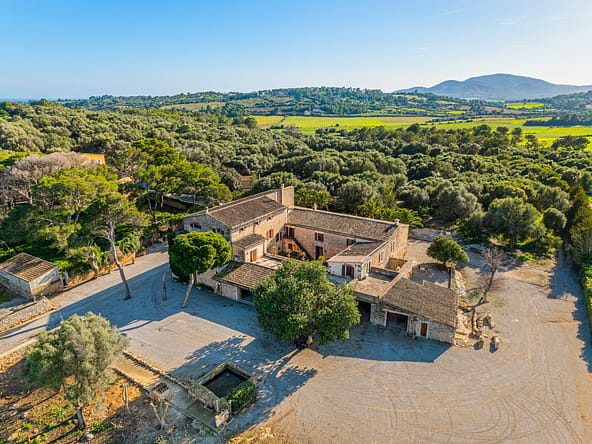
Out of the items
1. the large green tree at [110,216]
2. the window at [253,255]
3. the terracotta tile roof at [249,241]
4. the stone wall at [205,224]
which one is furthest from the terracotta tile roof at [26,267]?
the window at [253,255]

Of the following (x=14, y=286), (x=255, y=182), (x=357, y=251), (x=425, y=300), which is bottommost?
(x=14, y=286)

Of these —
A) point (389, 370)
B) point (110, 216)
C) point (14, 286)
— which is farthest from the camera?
point (14, 286)

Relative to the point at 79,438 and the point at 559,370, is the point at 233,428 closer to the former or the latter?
the point at 79,438

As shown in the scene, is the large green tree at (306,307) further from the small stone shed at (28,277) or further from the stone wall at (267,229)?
the small stone shed at (28,277)

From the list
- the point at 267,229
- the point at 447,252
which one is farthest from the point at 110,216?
the point at 447,252

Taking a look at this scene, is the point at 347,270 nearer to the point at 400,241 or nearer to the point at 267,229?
the point at 400,241
